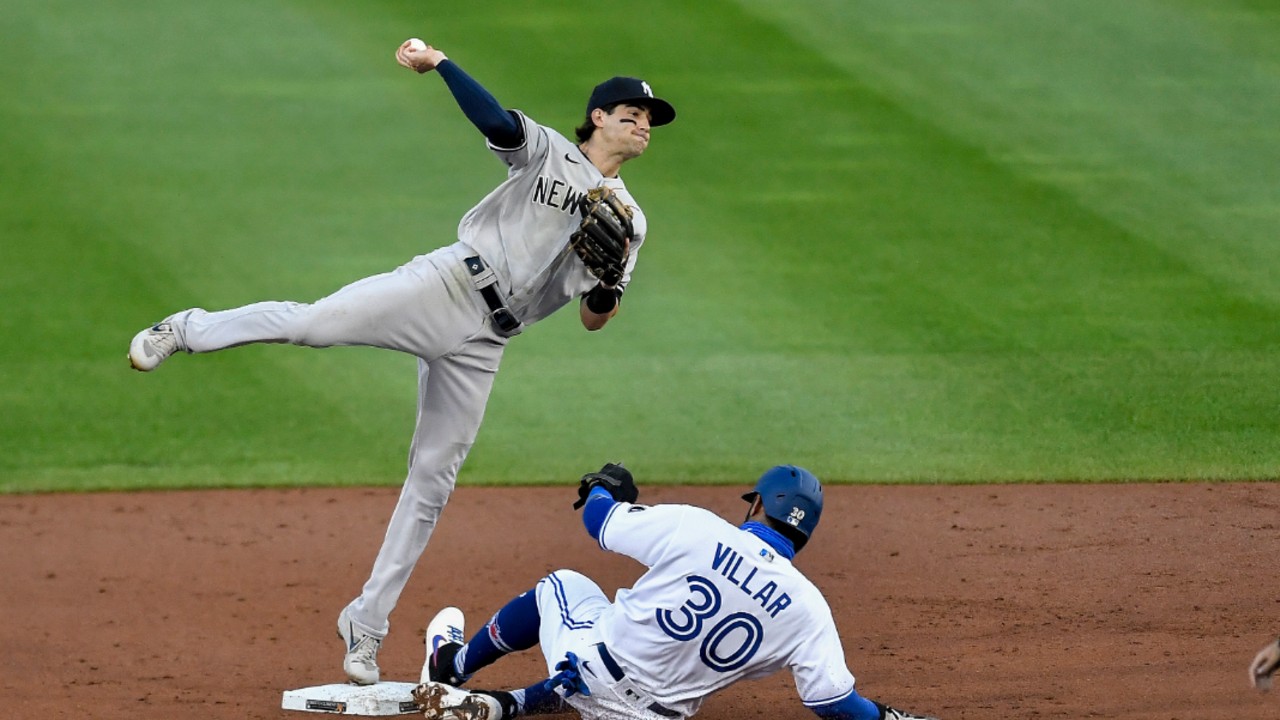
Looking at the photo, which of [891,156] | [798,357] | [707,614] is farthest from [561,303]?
[891,156]

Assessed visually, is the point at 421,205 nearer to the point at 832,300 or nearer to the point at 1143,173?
the point at 832,300

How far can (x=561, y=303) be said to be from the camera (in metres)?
5.62

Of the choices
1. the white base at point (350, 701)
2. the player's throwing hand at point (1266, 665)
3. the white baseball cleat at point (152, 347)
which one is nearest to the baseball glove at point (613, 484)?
the white base at point (350, 701)

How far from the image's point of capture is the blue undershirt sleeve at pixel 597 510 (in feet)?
15.8

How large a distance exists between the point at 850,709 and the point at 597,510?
1001mm

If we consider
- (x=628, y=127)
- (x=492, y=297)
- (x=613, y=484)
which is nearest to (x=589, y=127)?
(x=628, y=127)

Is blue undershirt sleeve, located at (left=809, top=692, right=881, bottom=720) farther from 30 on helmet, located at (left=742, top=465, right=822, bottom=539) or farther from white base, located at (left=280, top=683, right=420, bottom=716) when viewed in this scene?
white base, located at (left=280, top=683, right=420, bottom=716)

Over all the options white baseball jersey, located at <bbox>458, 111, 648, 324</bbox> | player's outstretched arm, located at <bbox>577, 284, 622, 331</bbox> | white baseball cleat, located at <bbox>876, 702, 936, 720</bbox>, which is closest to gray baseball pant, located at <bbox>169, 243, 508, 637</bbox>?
white baseball jersey, located at <bbox>458, 111, 648, 324</bbox>

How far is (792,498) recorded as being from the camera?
4609mm

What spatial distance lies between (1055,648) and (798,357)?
3922mm

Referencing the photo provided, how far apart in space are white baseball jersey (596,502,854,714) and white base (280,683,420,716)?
1037mm

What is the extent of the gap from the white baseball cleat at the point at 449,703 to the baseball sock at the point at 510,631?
0.30m

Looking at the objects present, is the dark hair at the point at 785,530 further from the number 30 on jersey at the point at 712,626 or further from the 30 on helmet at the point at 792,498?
the number 30 on jersey at the point at 712,626

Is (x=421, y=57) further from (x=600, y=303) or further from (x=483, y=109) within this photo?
(x=600, y=303)
